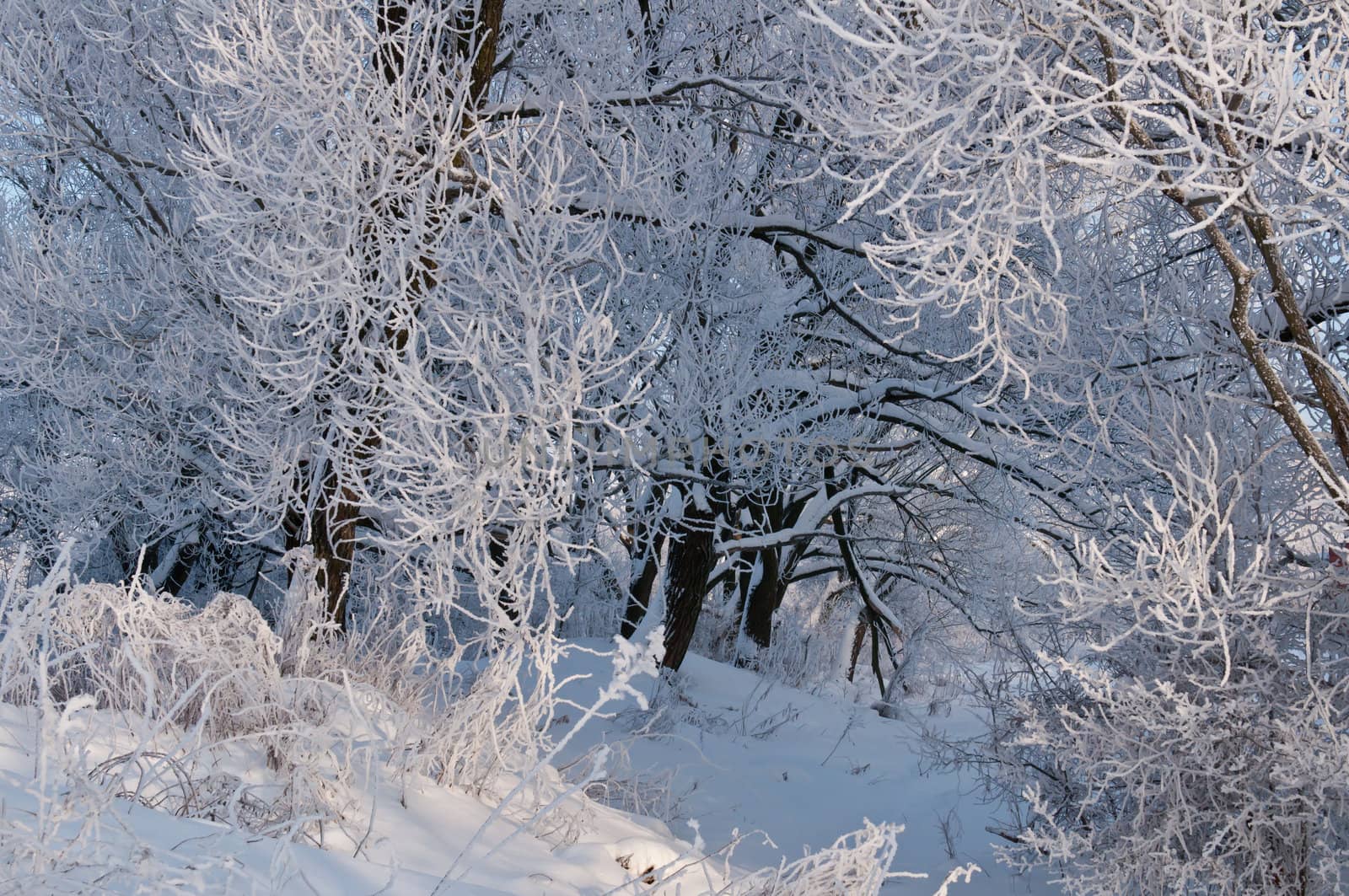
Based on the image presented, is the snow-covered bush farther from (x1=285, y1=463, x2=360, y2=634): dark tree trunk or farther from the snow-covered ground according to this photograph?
(x1=285, y1=463, x2=360, y2=634): dark tree trunk

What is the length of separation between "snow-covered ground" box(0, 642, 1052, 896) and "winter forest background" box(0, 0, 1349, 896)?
27 mm

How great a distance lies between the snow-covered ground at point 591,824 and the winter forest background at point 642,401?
0.03 meters

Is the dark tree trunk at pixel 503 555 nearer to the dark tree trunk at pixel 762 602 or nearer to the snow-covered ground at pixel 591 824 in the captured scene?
the snow-covered ground at pixel 591 824

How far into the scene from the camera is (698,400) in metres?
6.31

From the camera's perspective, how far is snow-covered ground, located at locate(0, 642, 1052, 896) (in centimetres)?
184

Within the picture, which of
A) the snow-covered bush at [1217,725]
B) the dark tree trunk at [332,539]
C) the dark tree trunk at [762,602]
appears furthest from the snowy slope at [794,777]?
the dark tree trunk at [762,602]

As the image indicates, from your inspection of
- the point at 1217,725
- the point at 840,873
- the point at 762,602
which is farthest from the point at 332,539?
the point at 762,602

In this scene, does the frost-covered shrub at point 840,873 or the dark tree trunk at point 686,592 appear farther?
the dark tree trunk at point 686,592

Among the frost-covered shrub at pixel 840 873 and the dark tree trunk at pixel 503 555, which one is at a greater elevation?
the dark tree trunk at pixel 503 555

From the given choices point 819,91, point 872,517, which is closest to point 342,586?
point 819,91

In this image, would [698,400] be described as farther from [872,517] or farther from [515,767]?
[872,517]

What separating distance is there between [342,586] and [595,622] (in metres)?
5.03

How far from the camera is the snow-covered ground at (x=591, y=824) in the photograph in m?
1.84

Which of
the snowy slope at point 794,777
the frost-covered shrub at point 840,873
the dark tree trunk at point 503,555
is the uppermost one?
the dark tree trunk at point 503,555
